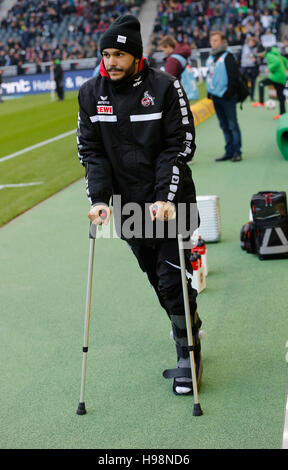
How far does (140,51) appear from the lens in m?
4.59

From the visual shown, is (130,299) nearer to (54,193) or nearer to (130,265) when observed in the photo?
(130,265)

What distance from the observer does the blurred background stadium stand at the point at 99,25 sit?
41531 millimetres

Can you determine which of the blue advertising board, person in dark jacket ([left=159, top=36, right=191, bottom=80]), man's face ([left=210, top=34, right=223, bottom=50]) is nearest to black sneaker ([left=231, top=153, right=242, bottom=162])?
person in dark jacket ([left=159, top=36, right=191, bottom=80])

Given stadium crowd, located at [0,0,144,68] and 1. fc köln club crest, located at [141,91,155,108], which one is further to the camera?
stadium crowd, located at [0,0,144,68]

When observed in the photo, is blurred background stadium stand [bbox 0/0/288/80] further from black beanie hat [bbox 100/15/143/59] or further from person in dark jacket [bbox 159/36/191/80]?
black beanie hat [bbox 100/15/143/59]

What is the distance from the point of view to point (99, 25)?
48688 millimetres

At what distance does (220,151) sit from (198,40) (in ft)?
91.4

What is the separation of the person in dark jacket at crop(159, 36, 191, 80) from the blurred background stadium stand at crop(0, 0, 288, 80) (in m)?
24.4

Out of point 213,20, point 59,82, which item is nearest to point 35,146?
point 59,82

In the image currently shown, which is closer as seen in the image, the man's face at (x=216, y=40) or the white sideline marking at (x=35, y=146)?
the man's face at (x=216, y=40)

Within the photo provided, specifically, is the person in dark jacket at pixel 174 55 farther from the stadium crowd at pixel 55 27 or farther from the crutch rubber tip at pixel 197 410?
the stadium crowd at pixel 55 27

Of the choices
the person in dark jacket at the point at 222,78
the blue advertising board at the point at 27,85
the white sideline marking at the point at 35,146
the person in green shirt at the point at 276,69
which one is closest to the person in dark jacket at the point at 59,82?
the blue advertising board at the point at 27,85

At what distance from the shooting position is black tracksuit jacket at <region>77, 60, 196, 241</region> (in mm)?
4531

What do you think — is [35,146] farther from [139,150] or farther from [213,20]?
[213,20]
